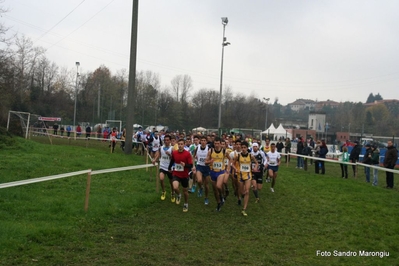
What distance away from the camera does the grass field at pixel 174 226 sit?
7.10 meters

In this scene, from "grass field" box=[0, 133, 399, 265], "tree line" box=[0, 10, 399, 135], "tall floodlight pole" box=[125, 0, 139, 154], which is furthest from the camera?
"tree line" box=[0, 10, 399, 135]

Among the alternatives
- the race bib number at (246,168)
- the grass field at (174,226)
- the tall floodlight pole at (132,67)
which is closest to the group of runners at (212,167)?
the race bib number at (246,168)

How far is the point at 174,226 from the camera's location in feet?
30.7

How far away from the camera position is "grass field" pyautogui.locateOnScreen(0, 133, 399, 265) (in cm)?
710

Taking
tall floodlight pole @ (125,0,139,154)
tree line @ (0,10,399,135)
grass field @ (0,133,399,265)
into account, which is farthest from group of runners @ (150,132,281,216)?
tree line @ (0,10,399,135)

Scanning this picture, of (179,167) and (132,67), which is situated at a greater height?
(132,67)

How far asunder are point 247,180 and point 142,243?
4383mm

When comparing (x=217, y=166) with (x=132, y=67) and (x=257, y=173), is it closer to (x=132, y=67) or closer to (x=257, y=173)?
(x=257, y=173)

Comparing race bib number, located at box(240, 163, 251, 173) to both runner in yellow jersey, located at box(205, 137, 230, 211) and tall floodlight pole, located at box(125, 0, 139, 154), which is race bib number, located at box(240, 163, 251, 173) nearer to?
runner in yellow jersey, located at box(205, 137, 230, 211)

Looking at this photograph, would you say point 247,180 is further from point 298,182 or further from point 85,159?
point 85,159

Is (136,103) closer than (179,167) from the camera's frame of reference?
No

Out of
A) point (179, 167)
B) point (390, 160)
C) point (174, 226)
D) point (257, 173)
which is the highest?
point (390, 160)

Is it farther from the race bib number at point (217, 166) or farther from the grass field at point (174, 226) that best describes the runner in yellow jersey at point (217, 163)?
the grass field at point (174, 226)

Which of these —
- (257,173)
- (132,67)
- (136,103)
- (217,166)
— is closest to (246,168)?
(217,166)
